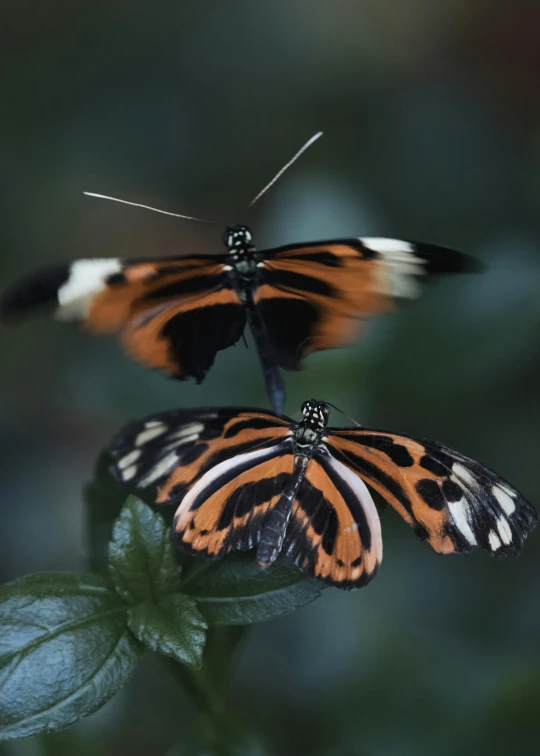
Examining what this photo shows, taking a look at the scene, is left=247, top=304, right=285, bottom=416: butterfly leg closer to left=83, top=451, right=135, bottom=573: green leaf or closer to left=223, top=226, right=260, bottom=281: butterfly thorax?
left=223, top=226, right=260, bottom=281: butterfly thorax

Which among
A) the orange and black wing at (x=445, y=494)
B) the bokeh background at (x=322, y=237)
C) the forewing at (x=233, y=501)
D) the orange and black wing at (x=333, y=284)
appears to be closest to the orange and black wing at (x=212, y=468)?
the forewing at (x=233, y=501)

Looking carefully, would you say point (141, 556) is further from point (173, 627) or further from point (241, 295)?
point (241, 295)

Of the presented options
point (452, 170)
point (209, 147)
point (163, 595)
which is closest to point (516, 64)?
point (452, 170)

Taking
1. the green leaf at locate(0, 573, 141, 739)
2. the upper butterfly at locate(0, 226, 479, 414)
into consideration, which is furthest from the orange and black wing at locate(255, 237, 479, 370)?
the green leaf at locate(0, 573, 141, 739)

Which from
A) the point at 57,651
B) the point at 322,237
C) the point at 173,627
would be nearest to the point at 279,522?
the point at 173,627

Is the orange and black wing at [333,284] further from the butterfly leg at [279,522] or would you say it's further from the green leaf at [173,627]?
the green leaf at [173,627]

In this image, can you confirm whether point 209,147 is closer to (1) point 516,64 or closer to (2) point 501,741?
(1) point 516,64
